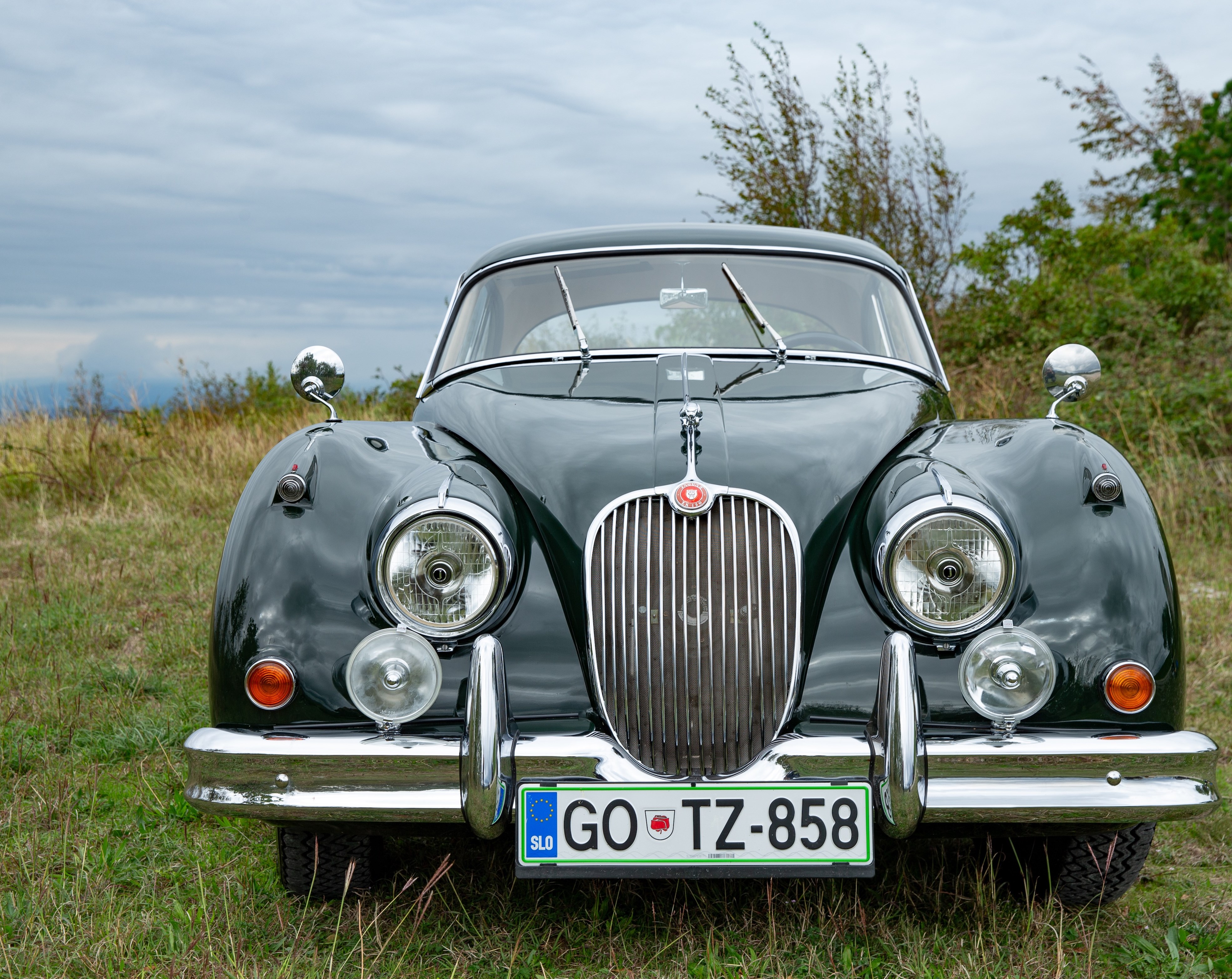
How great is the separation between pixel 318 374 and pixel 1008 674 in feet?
7.10

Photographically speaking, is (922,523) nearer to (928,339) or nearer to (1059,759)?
(1059,759)

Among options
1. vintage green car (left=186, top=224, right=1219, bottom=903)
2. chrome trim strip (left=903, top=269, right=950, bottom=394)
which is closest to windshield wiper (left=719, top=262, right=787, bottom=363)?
chrome trim strip (left=903, top=269, right=950, bottom=394)

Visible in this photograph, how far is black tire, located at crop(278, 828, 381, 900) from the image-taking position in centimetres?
242

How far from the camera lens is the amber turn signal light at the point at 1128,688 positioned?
6.92ft

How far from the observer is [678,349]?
3299 mm

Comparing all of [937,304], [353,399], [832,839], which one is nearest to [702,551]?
[832,839]

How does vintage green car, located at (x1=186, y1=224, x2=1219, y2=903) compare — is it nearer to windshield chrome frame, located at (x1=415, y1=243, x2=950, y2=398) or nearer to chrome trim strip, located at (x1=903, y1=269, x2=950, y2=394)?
windshield chrome frame, located at (x1=415, y1=243, x2=950, y2=398)

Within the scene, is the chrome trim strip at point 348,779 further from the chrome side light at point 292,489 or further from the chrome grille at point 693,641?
the chrome side light at point 292,489

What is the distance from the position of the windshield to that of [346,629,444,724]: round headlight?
1.55m

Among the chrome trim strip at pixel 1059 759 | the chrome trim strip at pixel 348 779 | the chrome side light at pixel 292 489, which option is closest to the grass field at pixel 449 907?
the chrome trim strip at pixel 348 779

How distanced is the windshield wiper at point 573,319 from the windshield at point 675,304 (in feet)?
0.05

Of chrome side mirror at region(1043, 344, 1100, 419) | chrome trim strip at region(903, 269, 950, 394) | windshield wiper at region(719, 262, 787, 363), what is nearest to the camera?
chrome side mirror at region(1043, 344, 1100, 419)

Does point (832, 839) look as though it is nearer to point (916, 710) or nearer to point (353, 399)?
point (916, 710)

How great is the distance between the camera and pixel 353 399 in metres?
11.9
